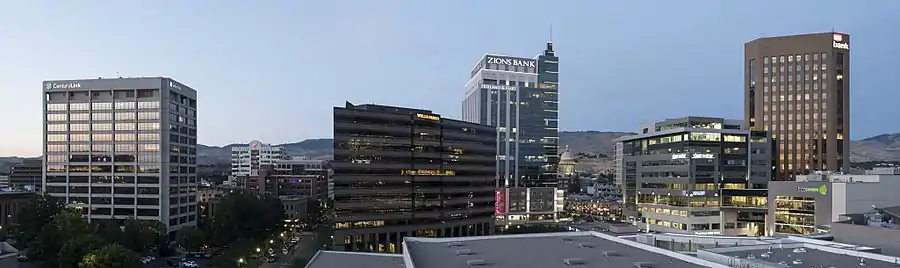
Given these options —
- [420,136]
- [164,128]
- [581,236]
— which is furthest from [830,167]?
[164,128]

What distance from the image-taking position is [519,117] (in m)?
186

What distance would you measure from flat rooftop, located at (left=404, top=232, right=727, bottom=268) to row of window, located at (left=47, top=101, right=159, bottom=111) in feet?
254

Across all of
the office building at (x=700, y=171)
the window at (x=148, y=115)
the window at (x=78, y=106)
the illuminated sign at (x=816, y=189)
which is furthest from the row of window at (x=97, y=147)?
the illuminated sign at (x=816, y=189)

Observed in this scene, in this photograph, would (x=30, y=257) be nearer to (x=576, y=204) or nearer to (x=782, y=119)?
(x=576, y=204)

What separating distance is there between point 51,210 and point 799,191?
333ft

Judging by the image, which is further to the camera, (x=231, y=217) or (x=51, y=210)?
(x=231, y=217)

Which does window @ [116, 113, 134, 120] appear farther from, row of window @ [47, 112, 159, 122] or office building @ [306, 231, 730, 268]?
office building @ [306, 231, 730, 268]

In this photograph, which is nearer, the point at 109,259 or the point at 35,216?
the point at 109,259

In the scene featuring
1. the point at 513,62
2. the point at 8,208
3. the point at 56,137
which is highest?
the point at 513,62

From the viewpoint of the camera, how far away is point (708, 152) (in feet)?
327

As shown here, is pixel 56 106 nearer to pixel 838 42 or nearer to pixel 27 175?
pixel 27 175

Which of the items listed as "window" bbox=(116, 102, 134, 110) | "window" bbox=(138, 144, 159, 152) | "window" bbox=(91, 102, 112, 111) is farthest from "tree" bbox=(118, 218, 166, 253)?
"window" bbox=(91, 102, 112, 111)

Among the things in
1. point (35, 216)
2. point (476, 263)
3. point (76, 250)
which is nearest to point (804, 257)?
point (476, 263)

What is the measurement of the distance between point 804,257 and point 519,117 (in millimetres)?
155425
